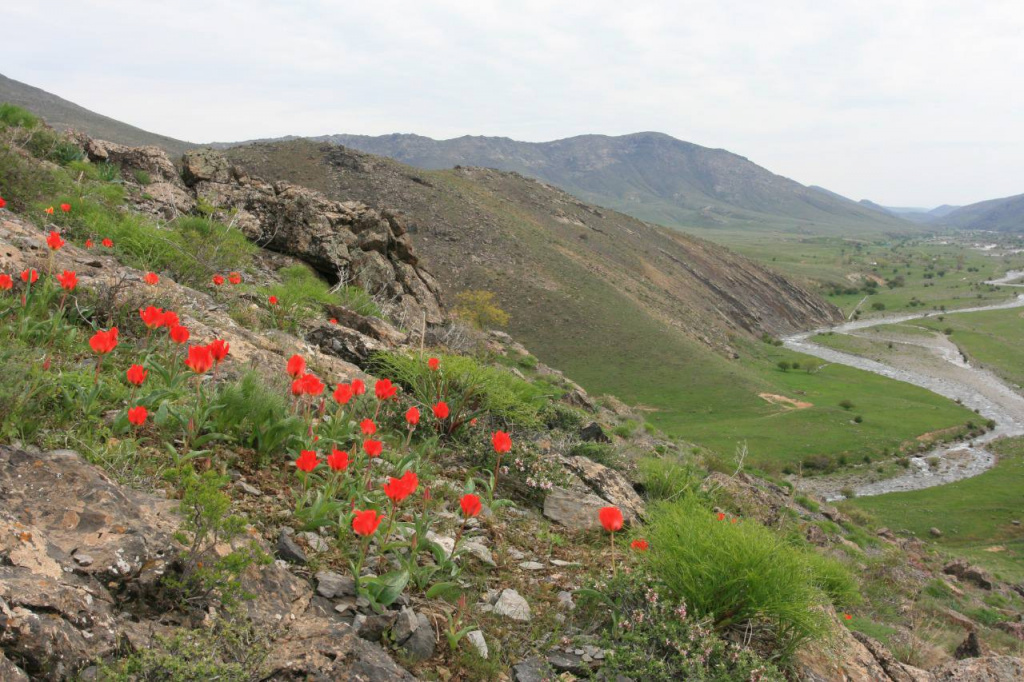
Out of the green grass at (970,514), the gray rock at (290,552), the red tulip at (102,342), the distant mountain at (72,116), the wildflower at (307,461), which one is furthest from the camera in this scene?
the distant mountain at (72,116)

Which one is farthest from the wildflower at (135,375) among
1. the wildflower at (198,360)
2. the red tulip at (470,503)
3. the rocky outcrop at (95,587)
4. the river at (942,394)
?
the river at (942,394)

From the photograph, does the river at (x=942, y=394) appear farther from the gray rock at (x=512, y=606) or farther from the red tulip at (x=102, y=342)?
the red tulip at (x=102, y=342)

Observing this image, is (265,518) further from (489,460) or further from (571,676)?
(489,460)

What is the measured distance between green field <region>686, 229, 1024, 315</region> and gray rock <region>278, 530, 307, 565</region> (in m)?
116

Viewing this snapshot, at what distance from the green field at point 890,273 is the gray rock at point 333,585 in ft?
382

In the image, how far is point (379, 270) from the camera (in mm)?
22531

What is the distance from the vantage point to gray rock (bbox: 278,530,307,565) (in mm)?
3125

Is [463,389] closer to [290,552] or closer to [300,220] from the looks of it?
[290,552]

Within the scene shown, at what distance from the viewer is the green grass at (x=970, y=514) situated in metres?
25.6

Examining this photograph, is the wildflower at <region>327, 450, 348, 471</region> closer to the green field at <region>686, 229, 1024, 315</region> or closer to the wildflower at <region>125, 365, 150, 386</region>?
the wildflower at <region>125, 365, 150, 386</region>

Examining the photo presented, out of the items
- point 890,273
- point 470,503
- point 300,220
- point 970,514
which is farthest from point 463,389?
point 890,273

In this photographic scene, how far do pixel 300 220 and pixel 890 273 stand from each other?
162738 millimetres

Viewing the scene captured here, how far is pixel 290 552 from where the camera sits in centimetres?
313

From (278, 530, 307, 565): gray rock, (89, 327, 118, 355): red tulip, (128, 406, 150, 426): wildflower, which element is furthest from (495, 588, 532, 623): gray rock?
(89, 327, 118, 355): red tulip
